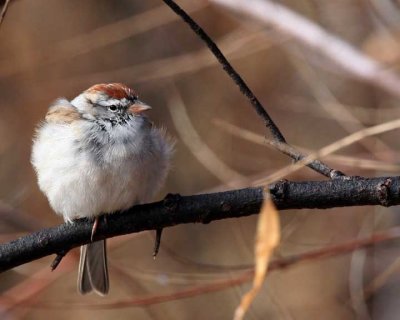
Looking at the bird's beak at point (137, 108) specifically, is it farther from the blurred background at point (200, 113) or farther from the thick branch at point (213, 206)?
the blurred background at point (200, 113)

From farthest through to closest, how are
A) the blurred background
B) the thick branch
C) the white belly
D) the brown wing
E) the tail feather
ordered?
1. the blurred background
2. the tail feather
3. the brown wing
4. the white belly
5. the thick branch

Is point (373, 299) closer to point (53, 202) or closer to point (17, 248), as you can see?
point (53, 202)

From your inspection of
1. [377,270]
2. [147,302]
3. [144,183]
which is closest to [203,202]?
[144,183]

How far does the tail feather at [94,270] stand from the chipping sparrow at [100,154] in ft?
1.18

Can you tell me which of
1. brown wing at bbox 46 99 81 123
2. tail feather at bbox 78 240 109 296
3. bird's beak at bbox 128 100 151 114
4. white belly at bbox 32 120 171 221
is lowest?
tail feather at bbox 78 240 109 296

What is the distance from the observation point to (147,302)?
2.35 m

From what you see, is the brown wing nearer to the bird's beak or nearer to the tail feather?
the bird's beak

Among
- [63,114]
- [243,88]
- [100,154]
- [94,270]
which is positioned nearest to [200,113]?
[94,270]

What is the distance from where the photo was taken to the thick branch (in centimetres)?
161

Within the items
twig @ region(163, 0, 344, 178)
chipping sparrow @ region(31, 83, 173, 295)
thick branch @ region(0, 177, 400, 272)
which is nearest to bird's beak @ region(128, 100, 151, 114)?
chipping sparrow @ region(31, 83, 173, 295)

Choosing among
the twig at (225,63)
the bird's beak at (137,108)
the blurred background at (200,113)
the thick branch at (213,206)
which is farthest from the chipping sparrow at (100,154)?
the blurred background at (200,113)

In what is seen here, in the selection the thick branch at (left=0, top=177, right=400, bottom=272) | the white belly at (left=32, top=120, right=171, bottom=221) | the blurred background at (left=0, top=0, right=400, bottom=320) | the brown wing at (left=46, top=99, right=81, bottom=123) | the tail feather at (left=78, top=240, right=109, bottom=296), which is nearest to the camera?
the thick branch at (left=0, top=177, right=400, bottom=272)

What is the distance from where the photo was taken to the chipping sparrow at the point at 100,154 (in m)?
2.22

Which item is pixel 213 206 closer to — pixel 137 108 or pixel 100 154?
pixel 100 154
